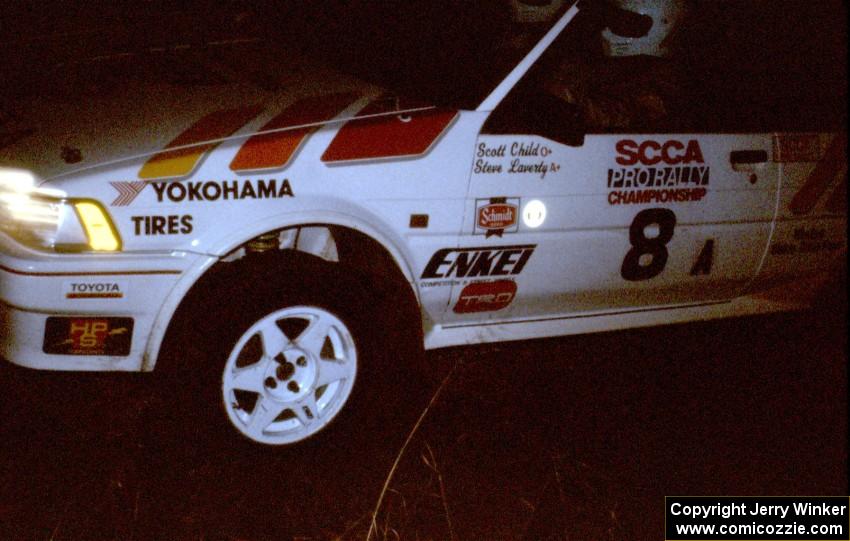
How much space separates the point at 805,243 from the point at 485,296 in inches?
67.6

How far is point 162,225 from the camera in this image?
2641 millimetres

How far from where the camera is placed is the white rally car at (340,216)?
2621 mm

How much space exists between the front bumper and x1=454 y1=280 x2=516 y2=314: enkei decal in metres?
1.01

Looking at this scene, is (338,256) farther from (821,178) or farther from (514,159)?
(821,178)

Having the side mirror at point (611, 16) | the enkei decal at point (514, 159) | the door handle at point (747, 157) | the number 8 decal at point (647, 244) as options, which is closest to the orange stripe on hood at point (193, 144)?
the enkei decal at point (514, 159)

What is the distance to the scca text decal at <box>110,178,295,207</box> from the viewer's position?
8.48 feet

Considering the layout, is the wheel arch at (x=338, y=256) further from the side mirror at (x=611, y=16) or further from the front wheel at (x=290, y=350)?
the side mirror at (x=611, y=16)

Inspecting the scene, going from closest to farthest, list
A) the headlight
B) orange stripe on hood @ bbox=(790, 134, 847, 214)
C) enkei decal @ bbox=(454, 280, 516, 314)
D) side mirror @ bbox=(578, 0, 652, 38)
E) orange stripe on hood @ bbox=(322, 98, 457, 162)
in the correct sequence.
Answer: the headlight
orange stripe on hood @ bbox=(322, 98, 457, 162)
side mirror @ bbox=(578, 0, 652, 38)
enkei decal @ bbox=(454, 280, 516, 314)
orange stripe on hood @ bbox=(790, 134, 847, 214)

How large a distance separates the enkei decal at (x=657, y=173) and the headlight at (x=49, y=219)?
1.84 metres

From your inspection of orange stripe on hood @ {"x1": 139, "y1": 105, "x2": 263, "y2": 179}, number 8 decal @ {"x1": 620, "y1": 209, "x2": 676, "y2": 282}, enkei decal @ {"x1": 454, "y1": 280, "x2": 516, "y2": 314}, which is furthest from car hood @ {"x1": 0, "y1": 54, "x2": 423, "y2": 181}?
number 8 decal @ {"x1": 620, "y1": 209, "x2": 676, "y2": 282}

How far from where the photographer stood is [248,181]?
2703 millimetres

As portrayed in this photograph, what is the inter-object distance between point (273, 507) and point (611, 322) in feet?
5.44

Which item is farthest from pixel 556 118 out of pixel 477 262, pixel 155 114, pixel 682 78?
pixel 155 114

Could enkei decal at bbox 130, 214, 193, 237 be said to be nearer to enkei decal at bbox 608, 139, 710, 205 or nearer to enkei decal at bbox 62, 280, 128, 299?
enkei decal at bbox 62, 280, 128, 299
